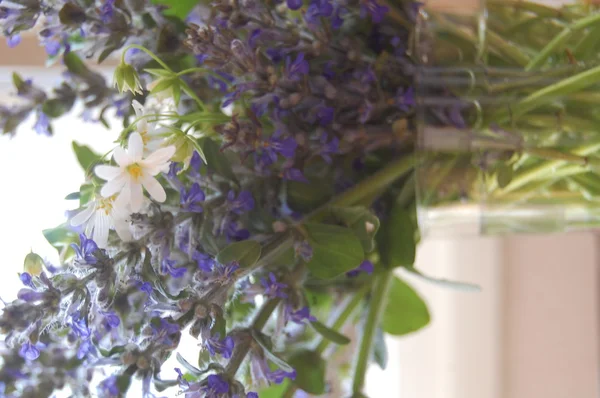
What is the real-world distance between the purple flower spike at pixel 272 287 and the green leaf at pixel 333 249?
33 mm

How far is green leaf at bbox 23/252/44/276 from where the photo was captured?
0.29 meters

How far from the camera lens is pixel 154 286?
11.1 inches

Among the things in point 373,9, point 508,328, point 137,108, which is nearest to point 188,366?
point 137,108

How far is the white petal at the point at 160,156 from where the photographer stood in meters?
0.27

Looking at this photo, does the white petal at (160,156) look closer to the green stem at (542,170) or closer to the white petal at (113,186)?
the white petal at (113,186)

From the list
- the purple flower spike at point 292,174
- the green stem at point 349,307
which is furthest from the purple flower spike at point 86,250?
the green stem at point 349,307

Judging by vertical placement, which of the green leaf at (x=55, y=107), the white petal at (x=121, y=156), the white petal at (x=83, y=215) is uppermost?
the green leaf at (x=55, y=107)

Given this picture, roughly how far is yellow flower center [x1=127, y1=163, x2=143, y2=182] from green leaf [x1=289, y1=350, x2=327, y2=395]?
192 mm

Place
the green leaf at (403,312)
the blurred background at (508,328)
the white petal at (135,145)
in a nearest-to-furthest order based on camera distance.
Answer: the white petal at (135,145) → the green leaf at (403,312) → the blurred background at (508,328)

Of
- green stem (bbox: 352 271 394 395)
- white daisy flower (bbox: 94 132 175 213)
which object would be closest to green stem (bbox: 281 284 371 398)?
green stem (bbox: 352 271 394 395)

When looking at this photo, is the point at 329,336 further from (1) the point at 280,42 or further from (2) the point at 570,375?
(2) the point at 570,375

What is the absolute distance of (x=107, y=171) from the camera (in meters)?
0.27

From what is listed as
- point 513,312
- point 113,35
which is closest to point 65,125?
point 113,35

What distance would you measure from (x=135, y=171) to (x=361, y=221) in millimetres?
141
